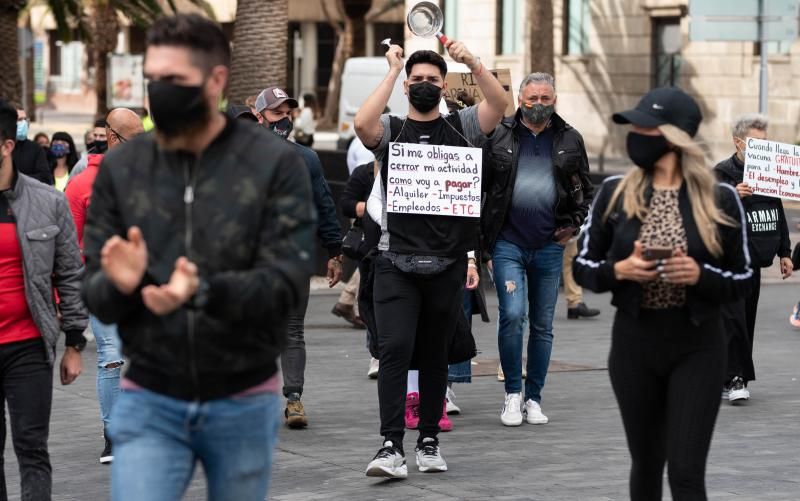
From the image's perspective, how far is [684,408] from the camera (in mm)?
5137

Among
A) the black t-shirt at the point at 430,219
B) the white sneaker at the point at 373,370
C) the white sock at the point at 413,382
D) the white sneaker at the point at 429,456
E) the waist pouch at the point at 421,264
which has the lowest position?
the white sneaker at the point at 373,370

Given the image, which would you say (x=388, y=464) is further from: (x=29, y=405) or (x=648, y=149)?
(x=648, y=149)

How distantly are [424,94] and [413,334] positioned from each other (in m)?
1.11

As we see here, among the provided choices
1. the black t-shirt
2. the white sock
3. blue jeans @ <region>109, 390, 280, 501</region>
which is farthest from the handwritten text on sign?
blue jeans @ <region>109, 390, 280, 501</region>

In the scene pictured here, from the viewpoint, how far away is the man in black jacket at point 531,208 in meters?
8.62

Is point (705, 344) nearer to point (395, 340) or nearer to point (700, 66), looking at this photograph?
point (395, 340)

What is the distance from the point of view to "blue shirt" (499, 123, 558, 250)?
8680mm

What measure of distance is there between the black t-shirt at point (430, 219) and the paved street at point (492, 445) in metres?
1.07

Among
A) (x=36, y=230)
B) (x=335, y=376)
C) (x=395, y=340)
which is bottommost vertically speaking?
(x=335, y=376)

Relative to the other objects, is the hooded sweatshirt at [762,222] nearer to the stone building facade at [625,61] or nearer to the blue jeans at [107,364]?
the blue jeans at [107,364]

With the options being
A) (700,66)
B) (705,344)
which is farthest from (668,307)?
(700,66)

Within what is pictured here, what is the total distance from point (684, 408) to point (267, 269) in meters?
1.83

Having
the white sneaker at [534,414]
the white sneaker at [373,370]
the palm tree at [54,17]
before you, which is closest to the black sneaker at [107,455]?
the white sneaker at [534,414]

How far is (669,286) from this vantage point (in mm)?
5180
